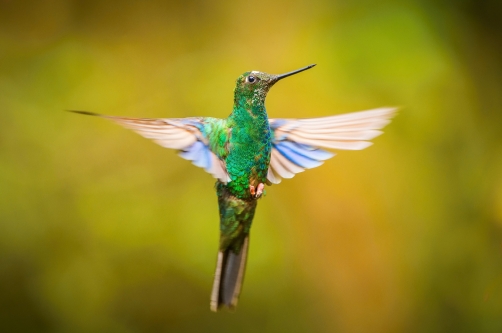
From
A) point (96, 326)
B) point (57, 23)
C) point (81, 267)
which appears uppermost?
point (57, 23)

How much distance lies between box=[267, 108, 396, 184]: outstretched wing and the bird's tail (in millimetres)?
168

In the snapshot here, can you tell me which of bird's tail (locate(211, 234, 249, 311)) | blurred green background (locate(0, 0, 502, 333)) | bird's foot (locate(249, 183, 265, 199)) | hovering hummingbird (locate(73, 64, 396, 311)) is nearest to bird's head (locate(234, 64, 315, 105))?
hovering hummingbird (locate(73, 64, 396, 311))

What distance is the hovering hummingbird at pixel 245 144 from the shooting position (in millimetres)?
698

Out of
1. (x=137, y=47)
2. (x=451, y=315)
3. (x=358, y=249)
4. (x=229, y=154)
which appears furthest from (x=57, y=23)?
(x=451, y=315)

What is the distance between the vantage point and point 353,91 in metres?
1.66

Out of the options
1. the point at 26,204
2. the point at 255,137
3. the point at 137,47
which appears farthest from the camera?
the point at 137,47

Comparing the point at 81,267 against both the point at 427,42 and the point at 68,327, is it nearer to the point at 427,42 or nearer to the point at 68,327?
the point at 68,327

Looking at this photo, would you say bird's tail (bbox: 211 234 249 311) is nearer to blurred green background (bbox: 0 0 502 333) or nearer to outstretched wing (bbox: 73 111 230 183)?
outstretched wing (bbox: 73 111 230 183)

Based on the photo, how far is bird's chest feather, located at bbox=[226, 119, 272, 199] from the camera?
0.74m

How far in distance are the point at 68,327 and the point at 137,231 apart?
1.10ft

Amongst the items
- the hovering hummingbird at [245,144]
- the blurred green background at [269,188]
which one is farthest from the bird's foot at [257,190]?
the blurred green background at [269,188]

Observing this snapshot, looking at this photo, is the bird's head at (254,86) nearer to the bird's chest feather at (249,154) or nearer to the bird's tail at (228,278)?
the bird's chest feather at (249,154)

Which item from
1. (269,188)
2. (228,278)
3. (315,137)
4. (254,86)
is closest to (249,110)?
(254,86)

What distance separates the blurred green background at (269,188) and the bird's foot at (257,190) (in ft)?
2.69
